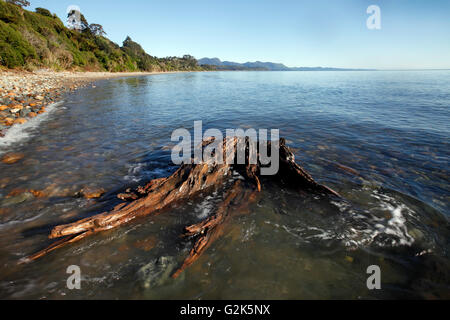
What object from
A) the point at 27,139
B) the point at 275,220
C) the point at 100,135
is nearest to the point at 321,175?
the point at 275,220

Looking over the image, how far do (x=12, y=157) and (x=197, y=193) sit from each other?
6489 mm

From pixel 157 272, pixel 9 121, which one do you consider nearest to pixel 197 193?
pixel 157 272

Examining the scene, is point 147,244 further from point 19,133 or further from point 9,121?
point 9,121

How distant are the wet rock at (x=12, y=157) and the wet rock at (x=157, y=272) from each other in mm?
6440

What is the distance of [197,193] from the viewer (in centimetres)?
478

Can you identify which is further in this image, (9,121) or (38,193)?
(9,121)

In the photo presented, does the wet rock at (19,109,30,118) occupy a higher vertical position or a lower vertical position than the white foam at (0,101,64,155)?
higher

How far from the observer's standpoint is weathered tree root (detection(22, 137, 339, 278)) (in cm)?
330

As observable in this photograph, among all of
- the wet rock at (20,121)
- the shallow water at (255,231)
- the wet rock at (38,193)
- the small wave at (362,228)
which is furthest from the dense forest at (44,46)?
the small wave at (362,228)

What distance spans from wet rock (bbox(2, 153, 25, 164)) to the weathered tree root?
472 cm

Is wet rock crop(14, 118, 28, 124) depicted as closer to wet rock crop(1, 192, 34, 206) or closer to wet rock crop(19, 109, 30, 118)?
wet rock crop(19, 109, 30, 118)

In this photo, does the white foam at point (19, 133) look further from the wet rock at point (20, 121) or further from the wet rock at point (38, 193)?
the wet rock at point (38, 193)

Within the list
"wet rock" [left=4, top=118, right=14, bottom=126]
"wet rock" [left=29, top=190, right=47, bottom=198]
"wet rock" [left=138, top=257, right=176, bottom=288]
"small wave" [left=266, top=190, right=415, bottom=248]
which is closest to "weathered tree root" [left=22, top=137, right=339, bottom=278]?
"wet rock" [left=138, top=257, right=176, bottom=288]
